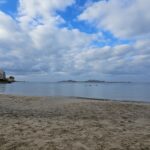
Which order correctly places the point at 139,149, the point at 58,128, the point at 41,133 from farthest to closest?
the point at 58,128 < the point at 41,133 < the point at 139,149

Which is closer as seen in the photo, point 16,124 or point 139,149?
point 139,149

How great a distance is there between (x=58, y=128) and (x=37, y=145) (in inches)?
98.1

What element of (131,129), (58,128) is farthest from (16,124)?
(131,129)

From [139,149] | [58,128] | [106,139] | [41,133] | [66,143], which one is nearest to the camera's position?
[139,149]

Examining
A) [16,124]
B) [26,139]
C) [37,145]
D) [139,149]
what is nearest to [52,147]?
[37,145]

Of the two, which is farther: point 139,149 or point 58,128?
point 58,128

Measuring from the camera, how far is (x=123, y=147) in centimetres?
727

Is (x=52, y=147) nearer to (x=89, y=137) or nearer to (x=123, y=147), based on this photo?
(x=89, y=137)

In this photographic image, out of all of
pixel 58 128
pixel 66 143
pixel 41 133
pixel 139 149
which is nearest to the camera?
pixel 139 149

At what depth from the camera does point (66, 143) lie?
7.52 m

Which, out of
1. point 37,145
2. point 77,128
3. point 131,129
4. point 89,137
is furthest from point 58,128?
point 131,129

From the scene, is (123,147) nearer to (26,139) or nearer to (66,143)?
(66,143)

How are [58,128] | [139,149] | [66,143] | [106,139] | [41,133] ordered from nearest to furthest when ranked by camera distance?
[139,149] → [66,143] → [106,139] → [41,133] → [58,128]

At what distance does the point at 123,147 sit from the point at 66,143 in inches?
72.9
